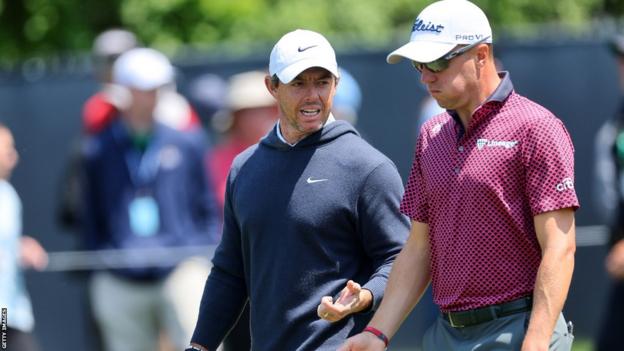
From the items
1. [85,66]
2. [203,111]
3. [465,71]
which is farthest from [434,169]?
[85,66]

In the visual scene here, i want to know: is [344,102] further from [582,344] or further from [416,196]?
[582,344]

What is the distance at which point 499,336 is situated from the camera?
201 inches

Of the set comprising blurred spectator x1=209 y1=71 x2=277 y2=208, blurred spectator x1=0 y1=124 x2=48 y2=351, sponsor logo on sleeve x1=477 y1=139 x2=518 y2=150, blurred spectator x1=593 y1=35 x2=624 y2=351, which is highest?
sponsor logo on sleeve x1=477 y1=139 x2=518 y2=150

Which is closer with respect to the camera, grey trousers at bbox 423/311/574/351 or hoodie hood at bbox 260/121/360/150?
grey trousers at bbox 423/311/574/351

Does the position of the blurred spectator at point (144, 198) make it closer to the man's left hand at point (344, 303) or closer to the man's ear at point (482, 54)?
the man's left hand at point (344, 303)

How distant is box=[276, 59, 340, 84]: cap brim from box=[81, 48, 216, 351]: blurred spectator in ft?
11.6

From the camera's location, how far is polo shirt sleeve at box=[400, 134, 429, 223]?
5.47 meters

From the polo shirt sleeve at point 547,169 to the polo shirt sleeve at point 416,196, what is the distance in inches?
21.1

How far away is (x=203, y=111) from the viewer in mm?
11516

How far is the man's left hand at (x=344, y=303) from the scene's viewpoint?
5410mm

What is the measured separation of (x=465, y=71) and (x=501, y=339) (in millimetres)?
993

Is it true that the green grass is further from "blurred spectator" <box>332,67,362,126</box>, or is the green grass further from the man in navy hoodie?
the man in navy hoodie

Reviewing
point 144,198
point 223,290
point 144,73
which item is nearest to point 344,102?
point 144,73

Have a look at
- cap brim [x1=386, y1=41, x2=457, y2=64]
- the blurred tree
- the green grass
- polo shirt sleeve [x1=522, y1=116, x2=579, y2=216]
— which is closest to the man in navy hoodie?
cap brim [x1=386, y1=41, x2=457, y2=64]
